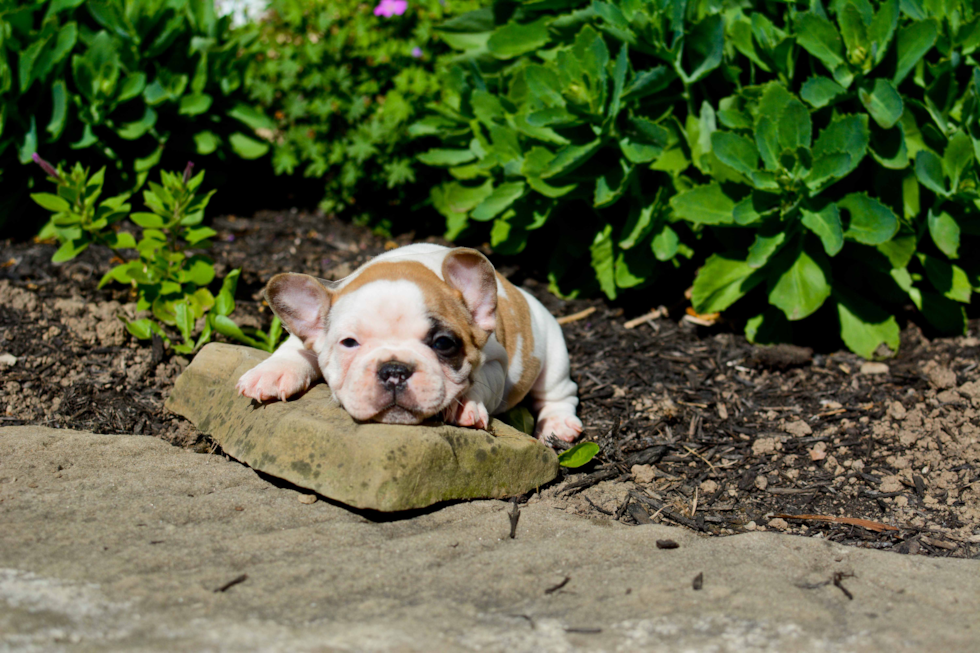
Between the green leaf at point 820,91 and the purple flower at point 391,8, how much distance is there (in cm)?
351

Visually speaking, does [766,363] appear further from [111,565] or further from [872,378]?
[111,565]

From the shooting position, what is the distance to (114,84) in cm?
577

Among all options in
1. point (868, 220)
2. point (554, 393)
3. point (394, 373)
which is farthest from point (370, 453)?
point (868, 220)

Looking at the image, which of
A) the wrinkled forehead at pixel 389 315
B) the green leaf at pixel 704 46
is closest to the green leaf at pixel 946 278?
the green leaf at pixel 704 46

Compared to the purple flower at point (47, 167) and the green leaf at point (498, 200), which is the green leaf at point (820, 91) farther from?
the purple flower at point (47, 167)

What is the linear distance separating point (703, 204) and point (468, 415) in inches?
90.5

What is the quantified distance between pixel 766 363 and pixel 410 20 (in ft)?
13.7

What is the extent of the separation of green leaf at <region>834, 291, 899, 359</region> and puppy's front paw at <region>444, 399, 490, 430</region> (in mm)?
2801

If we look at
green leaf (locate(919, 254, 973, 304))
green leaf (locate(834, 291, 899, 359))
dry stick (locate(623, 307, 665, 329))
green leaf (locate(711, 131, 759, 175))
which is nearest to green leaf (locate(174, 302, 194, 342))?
dry stick (locate(623, 307, 665, 329))

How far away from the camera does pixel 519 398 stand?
14.1 ft

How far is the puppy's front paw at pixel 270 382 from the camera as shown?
11.5 feet

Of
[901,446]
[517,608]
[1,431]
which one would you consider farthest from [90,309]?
[901,446]

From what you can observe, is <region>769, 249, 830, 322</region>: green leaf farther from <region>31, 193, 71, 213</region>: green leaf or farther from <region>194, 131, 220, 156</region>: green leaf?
<region>194, 131, 220, 156</region>: green leaf

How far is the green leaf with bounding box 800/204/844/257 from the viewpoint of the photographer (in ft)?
14.5
